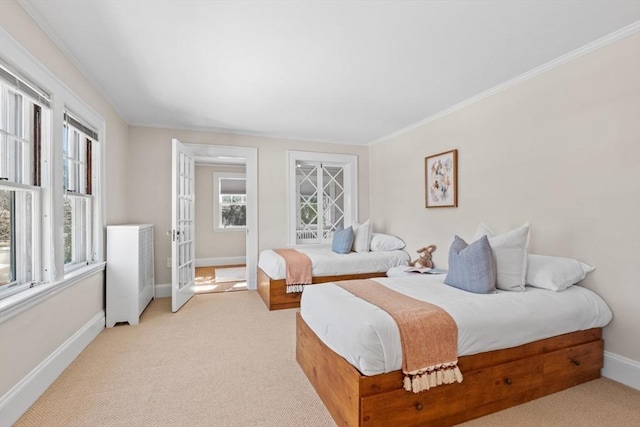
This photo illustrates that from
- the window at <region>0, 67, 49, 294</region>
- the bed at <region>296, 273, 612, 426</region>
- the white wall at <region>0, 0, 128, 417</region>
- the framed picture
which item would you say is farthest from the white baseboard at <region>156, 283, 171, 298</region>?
the framed picture

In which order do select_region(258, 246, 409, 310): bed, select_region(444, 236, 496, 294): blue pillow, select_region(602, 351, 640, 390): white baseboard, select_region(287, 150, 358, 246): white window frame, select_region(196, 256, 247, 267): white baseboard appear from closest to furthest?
select_region(602, 351, 640, 390): white baseboard
select_region(444, 236, 496, 294): blue pillow
select_region(258, 246, 409, 310): bed
select_region(287, 150, 358, 246): white window frame
select_region(196, 256, 247, 267): white baseboard

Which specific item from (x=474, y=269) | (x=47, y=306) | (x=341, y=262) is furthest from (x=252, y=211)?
(x=474, y=269)

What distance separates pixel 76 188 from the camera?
2.79 metres

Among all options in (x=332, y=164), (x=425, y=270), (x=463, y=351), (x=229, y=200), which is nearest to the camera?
(x=463, y=351)

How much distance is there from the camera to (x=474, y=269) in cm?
219

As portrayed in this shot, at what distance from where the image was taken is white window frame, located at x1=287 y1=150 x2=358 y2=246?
4.91 m

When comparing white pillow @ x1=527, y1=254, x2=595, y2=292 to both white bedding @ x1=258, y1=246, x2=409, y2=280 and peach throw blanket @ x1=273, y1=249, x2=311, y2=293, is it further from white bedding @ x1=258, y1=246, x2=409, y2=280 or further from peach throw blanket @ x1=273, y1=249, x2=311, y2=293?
peach throw blanket @ x1=273, y1=249, x2=311, y2=293

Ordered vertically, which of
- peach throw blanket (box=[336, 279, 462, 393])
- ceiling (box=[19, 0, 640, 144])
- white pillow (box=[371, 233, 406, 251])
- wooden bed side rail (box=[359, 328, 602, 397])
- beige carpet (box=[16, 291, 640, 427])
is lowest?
beige carpet (box=[16, 291, 640, 427])

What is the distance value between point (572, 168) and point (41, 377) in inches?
159

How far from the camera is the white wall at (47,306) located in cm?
169

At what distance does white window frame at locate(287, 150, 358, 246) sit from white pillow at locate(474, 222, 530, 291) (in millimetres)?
3025

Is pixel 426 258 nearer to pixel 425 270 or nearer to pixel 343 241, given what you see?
pixel 425 270

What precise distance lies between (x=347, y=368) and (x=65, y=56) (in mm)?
3041

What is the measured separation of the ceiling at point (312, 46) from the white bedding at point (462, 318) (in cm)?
180
